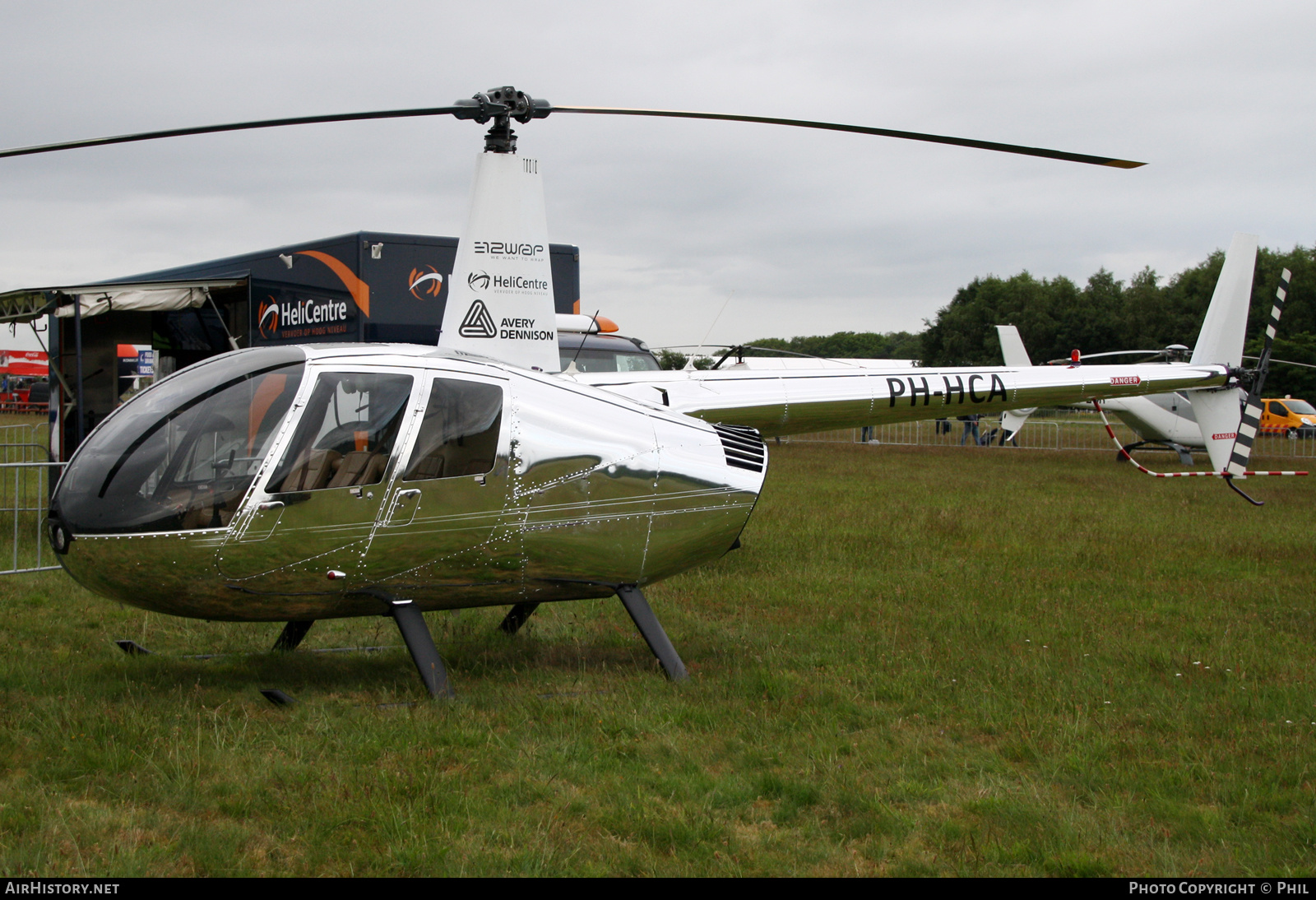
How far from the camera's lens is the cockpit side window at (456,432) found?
17.7 feet

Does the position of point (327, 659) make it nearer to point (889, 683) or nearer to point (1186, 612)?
point (889, 683)

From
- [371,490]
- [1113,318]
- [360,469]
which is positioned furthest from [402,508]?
[1113,318]

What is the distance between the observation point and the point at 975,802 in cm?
435

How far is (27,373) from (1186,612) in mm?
67710

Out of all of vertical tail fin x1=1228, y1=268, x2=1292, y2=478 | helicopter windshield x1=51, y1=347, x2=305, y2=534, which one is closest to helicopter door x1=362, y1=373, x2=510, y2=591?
helicopter windshield x1=51, y1=347, x2=305, y2=534

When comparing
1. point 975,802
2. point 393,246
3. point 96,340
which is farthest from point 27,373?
point 975,802

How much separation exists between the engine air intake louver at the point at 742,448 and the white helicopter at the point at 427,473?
0.06 ft

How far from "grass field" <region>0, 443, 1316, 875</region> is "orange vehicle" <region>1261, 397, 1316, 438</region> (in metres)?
30.0

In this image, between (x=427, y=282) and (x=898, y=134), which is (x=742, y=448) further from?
(x=427, y=282)

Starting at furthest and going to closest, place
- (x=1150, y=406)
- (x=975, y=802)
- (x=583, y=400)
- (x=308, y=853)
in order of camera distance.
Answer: (x=1150, y=406), (x=583, y=400), (x=975, y=802), (x=308, y=853)

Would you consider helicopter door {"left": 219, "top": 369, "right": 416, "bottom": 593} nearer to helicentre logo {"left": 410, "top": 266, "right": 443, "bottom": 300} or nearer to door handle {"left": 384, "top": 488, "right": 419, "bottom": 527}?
door handle {"left": 384, "top": 488, "right": 419, "bottom": 527}

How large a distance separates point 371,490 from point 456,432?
1.81ft

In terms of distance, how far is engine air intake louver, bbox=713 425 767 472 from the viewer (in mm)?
6324

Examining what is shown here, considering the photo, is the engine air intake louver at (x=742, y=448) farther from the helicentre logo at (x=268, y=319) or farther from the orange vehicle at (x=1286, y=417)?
the orange vehicle at (x=1286, y=417)
